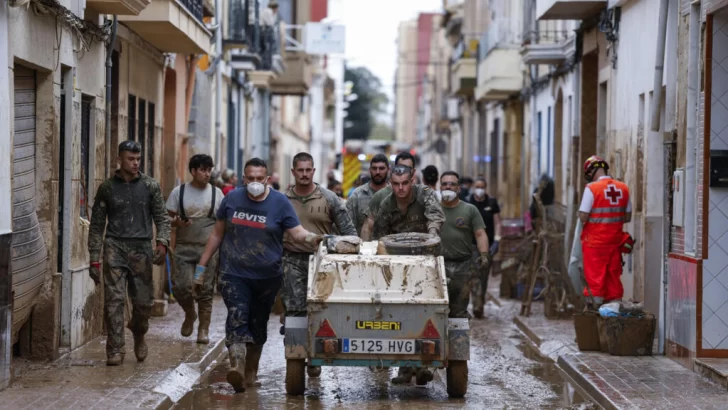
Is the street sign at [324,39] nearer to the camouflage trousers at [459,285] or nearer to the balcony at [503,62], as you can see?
the balcony at [503,62]

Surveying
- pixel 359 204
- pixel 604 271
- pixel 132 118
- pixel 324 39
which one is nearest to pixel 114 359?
pixel 359 204

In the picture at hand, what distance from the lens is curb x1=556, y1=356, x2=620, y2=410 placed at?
1046 centimetres

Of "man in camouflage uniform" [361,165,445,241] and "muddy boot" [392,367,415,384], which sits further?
"muddy boot" [392,367,415,384]

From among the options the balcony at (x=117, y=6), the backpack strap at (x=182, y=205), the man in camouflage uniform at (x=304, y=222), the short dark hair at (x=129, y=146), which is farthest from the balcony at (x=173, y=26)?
the man in camouflage uniform at (x=304, y=222)

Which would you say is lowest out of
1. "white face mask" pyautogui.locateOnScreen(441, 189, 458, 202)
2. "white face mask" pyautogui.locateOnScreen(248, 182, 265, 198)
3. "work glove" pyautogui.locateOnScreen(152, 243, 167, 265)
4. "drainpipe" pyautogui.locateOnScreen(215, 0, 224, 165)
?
"work glove" pyautogui.locateOnScreen(152, 243, 167, 265)

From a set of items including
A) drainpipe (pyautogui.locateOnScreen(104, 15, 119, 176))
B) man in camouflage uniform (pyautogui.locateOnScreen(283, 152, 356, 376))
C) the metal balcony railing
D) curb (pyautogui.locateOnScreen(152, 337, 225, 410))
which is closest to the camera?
curb (pyautogui.locateOnScreen(152, 337, 225, 410))

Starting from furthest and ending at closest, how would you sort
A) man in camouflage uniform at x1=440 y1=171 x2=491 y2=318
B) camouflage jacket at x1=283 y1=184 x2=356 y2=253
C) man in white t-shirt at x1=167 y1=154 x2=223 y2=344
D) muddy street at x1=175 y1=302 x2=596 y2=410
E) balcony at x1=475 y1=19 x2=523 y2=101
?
balcony at x1=475 y1=19 x2=523 y2=101 → man in white t-shirt at x1=167 y1=154 x2=223 y2=344 → man in camouflage uniform at x1=440 y1=171 x2=491 y2=318 → camouflage jacket at x1=283 y1=184 x2=356 y2=253 → muddy street at x1=175 y1=302 x2=596 y2=410

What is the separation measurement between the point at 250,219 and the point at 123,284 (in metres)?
1.81

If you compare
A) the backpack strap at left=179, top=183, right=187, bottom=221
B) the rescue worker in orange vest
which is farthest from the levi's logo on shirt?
the rescue worker in orange vest

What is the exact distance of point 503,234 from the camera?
67.9ft

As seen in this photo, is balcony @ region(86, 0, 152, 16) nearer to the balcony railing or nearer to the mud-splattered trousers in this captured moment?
the mud-splattered trousers

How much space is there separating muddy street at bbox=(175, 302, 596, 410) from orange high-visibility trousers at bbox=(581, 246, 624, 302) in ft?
3.06

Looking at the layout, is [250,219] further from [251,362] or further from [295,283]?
[251,362]

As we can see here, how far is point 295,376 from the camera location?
35.2 ft
